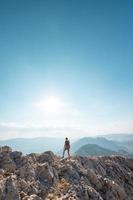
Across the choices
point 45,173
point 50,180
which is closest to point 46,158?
point 45,173

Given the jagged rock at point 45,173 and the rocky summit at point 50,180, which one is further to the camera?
the jagged rock at point 45,173

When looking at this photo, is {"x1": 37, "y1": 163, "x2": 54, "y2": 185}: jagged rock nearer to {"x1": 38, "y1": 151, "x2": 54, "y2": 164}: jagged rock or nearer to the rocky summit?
the rocky summit

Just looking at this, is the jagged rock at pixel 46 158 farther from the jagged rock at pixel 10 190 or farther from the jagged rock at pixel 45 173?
the jagged rock at pixel 10 190

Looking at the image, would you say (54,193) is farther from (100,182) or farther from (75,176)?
(100,182)

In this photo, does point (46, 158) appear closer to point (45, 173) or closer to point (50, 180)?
point (45, 173)

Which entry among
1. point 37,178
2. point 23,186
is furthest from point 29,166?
point 23,186

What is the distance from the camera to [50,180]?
40.3 metres

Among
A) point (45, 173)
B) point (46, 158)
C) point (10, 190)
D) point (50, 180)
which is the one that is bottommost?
point (10, 190)

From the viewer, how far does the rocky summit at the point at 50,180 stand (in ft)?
114

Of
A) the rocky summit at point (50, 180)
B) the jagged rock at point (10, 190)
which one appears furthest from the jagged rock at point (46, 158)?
the jagged rock at point (10, 190)

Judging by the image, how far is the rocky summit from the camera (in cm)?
3475

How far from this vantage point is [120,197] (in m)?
46.9

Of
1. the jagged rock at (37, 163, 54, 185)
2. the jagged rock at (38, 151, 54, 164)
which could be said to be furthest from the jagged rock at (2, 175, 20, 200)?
the jagged rock at (38, 151, 54, 164)

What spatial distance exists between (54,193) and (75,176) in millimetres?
8559
